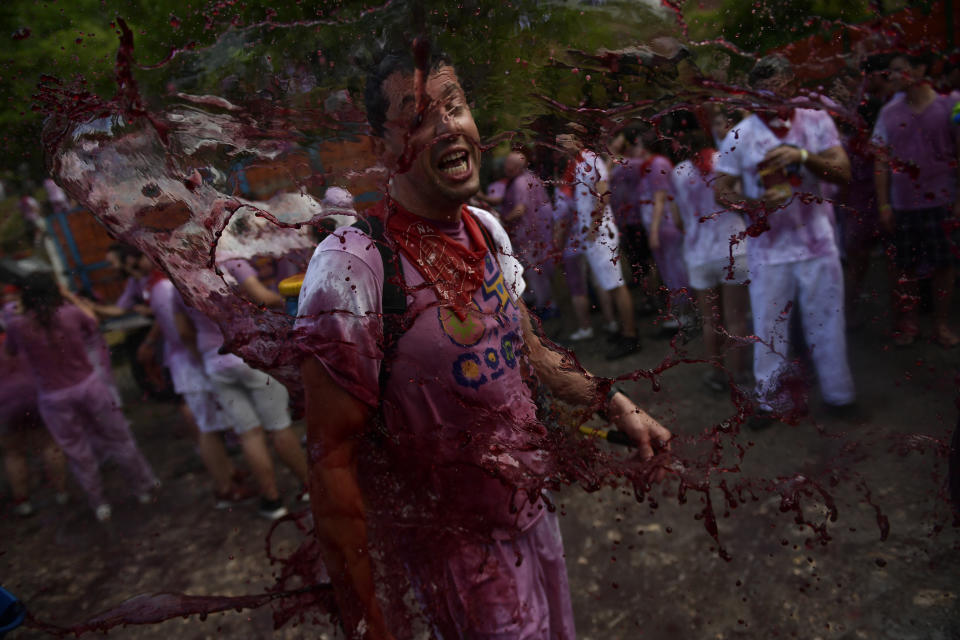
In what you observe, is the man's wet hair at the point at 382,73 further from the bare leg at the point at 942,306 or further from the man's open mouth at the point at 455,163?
the bare leg at the point at 942,306

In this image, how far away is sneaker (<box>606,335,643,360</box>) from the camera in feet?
5.66

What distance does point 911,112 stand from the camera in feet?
4.97

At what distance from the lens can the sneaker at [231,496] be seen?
487 cm

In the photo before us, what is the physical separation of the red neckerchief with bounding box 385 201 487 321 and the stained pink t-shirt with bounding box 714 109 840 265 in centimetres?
74

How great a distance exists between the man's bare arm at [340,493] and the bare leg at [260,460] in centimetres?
310

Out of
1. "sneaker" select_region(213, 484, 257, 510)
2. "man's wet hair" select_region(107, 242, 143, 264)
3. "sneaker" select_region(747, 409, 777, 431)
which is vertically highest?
"man's wet hair" select_region(107, 242, 143, 264)

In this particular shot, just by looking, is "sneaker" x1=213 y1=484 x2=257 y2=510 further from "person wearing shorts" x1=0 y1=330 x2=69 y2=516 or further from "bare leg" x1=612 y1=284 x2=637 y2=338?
"bare leg" x1=612 y1=284 x2=637 y2=338

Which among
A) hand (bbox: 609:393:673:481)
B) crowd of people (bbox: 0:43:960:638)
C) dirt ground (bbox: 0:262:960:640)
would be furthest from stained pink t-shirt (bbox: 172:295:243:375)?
hand (bbox: 609:393:673:481)

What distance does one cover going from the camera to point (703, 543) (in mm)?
3391

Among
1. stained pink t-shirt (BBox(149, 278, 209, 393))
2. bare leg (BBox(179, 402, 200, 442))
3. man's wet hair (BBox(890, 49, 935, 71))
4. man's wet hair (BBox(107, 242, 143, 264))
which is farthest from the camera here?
bare leg (BBox(179, 402, 200, 442))

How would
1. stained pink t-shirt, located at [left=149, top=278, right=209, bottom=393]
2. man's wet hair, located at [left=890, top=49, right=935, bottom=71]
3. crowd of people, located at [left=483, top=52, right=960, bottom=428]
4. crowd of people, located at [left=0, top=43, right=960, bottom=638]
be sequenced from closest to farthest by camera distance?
1. man's wet hair, located at [left=890, top=49, right=935, bottom=71]
2. crowd of people, located at [left=0, top=43, right=960, bottom=638]
3. crowd of people, located at [left=483, top=52, right=960, bottom=428]
4. stained pink t-shirt, located at [left=149, top=278, right=209, bottom=393]

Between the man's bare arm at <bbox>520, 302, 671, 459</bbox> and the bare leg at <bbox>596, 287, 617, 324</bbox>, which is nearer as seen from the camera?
the bare leg at <bbox>596, 287, 617, 324</bbox>

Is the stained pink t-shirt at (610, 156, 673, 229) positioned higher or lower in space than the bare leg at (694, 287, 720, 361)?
higher

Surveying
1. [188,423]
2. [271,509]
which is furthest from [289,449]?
[188,423]
